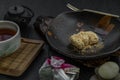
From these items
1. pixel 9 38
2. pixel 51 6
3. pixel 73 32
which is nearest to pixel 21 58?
pixel 9 38

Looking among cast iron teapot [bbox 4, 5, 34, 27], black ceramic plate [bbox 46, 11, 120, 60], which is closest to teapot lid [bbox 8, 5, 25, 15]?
cast iron teapot [bbox 4, 5, 34, 27]

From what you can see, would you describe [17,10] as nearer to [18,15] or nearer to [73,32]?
[18,15]

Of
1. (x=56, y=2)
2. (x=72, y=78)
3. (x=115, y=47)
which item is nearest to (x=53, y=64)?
(x=72, y=78)

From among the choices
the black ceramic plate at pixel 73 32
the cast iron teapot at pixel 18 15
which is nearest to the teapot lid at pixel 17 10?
the cast iron teapot at pixel 18 15

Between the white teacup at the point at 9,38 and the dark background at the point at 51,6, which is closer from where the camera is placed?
the white teacup at the point at 9,38

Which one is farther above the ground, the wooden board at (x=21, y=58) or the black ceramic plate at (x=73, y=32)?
the black ceramic plate at (x=73, y=32)

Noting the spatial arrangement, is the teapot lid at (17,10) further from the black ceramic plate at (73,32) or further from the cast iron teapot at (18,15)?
the black ceramic plate at (73,32)
